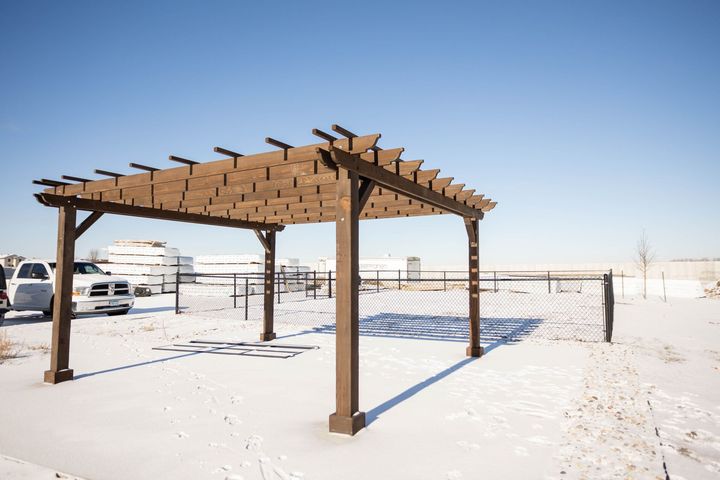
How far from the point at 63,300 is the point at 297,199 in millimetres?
3944

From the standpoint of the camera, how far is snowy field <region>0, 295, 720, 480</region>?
356cm

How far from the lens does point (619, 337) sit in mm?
9938

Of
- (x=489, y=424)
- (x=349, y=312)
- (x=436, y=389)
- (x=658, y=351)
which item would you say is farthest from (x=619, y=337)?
(x=349, y=312)

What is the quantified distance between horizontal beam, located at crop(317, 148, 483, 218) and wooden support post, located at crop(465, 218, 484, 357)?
0.86 metres

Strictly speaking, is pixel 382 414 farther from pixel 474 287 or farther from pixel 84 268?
pixel 84 268

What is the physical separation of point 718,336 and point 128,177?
13.1 meters

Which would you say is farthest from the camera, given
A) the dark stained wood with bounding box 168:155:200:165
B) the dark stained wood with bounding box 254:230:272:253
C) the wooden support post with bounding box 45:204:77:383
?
the dark stained wood with bounding box 254:230:272:253

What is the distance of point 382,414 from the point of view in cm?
490

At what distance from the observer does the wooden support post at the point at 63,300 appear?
6.30 metres

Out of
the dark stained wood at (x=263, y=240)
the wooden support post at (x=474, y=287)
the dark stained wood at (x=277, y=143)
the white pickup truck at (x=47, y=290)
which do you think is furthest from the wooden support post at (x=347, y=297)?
the white pickup truck at (x=47, y=290)

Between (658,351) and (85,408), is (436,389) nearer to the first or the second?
(85,408)

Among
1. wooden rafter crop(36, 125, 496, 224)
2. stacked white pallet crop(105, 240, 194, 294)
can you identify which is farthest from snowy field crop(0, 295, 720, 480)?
stacked white pallet crop(105, 240, 194, 294)

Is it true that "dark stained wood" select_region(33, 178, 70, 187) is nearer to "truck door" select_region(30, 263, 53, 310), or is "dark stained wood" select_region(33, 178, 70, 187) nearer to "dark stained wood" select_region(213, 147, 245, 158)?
"dark stained wood" select_region(213, 147, 245, 158)

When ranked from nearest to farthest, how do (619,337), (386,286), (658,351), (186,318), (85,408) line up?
(85,408)
(658,351)
(619,337)
(186,318)
(386,286)
